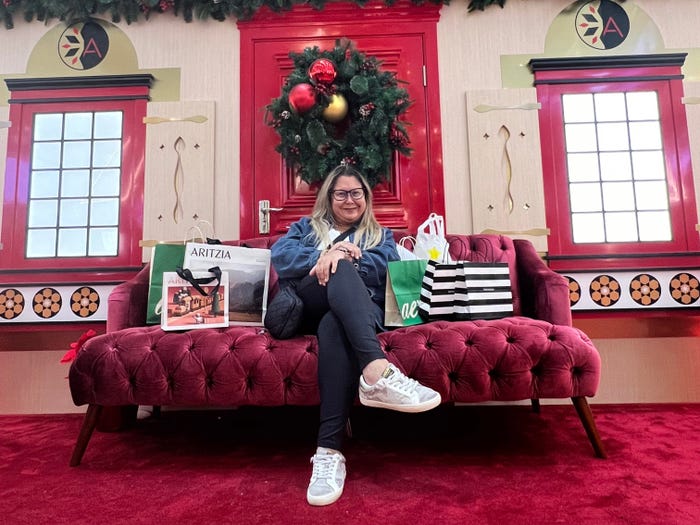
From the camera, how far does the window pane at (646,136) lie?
2.94m

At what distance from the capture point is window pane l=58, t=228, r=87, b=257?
9.91ft

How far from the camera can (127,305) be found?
2.06 m

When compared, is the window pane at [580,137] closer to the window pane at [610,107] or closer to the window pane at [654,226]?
the window pane at [610,107]

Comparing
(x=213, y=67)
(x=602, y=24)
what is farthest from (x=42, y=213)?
(x=602, y=24)

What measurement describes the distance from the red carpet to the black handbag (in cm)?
46

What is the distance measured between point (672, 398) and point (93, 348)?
3017 mm

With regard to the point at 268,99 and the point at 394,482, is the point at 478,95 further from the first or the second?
the point at 394,482

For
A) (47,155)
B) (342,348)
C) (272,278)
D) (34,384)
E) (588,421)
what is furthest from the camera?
(47,155)

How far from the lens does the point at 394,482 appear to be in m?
1.43

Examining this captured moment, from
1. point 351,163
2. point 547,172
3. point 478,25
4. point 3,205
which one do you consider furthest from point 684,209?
point 3,205

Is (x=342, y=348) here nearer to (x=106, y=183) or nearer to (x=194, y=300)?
(x=194, y=300)

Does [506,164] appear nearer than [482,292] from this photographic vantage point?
No

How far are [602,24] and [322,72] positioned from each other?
1.87 metres

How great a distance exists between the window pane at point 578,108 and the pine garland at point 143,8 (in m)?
0.76
